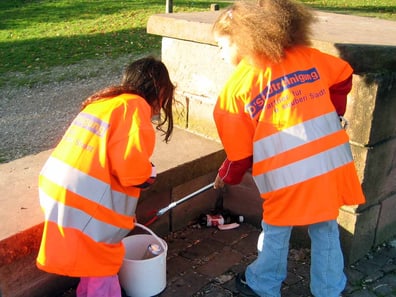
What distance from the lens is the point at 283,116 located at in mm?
2521

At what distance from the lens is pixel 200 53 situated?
364cm

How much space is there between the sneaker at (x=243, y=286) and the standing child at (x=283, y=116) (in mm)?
462

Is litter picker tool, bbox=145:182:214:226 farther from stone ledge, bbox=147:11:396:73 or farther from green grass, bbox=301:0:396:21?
green grass, bbox=301:0:396:21

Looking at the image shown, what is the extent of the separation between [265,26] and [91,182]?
1055 millimetres

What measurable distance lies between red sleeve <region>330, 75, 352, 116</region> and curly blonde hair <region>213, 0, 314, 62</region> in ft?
1.04

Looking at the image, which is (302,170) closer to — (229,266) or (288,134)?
(288,134)

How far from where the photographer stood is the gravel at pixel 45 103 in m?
5.91

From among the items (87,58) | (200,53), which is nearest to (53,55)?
(87,58)

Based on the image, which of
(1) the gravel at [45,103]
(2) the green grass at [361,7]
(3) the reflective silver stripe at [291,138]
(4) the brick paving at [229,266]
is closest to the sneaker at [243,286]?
(4) the brick paving at [229,266]

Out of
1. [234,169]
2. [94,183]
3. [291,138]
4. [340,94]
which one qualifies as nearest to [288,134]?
[291,138]

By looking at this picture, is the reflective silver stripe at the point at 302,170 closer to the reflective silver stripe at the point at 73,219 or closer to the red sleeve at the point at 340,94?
the red sleeve at the point at 340,94

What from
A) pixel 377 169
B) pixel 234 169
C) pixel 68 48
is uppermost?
pixel 234 169

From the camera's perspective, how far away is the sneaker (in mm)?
2932

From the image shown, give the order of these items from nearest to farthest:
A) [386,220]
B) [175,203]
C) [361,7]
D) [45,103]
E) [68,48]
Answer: [175,203], [386,220], [45,103], [68,48], [361,7]
